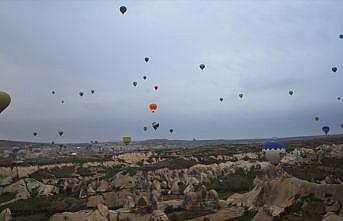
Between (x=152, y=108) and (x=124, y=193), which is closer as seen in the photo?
(x=124, y=193)

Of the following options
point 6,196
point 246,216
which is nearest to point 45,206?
point 6,196

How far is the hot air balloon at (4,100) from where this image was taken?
82.6 ft

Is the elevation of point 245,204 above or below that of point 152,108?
below

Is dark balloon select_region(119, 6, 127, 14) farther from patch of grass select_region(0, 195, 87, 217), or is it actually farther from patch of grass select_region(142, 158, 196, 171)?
patch of grass select_region(142, 158, 196, 171)

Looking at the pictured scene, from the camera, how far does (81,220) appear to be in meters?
29.4

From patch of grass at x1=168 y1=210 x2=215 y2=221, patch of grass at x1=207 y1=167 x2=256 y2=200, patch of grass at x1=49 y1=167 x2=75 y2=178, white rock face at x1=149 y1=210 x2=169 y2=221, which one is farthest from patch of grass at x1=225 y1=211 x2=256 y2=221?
patch of grass at x1=49 y1=167 x2=75 y2=178

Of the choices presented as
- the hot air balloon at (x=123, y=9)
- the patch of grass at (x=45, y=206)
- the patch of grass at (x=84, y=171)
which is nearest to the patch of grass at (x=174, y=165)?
the patch of grass at (x=84, y=171)

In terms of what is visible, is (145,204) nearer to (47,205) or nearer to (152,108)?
(47,205)

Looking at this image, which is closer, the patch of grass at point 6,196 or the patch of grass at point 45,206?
the patch of grass at point 45,206

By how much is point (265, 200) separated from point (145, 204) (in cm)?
942

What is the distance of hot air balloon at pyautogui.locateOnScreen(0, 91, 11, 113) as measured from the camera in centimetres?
2517

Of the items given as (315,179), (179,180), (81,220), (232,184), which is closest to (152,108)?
(179,180)

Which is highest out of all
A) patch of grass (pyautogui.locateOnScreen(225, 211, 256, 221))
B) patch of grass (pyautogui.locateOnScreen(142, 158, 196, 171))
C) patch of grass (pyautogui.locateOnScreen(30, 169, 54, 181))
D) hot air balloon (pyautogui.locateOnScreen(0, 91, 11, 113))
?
hot air balloon (pyautogui.locateOnScreen(0, 91, 11, 113))

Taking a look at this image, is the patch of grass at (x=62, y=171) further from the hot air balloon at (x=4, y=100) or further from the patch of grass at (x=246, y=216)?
the patch of grass at (x=246, y=216)
